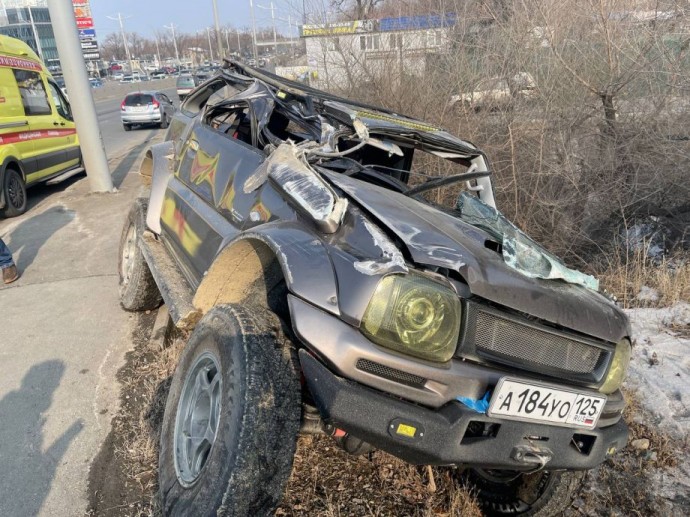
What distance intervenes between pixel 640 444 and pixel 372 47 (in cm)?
768

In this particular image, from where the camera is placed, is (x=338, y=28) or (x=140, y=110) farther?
(x=140, y=110)

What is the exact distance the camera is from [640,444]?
288 cm

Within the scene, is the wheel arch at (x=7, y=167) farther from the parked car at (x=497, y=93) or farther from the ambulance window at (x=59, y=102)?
the parked car at (x=497, y=93)

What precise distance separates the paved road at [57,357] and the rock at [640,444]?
9.43 ft

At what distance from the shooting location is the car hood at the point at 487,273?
183cm

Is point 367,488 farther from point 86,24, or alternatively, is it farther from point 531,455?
point 86,24

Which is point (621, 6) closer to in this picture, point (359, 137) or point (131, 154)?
point (359, 137)

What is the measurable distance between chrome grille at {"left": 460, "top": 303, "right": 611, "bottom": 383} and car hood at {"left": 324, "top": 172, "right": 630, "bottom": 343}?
52 mm

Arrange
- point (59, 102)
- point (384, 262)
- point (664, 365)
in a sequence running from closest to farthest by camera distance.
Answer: point (384, 262) → point (664, 365) → point (59, 102)

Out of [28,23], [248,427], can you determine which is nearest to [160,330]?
[248,427]

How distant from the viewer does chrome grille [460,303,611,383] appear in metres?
1.83

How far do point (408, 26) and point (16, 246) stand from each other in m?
6.80

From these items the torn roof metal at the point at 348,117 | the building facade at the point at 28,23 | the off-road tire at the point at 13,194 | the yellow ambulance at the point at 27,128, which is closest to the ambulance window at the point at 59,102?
the yellow ambulance at the point at 27,128

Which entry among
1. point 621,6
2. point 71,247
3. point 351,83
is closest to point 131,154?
point 351,83
